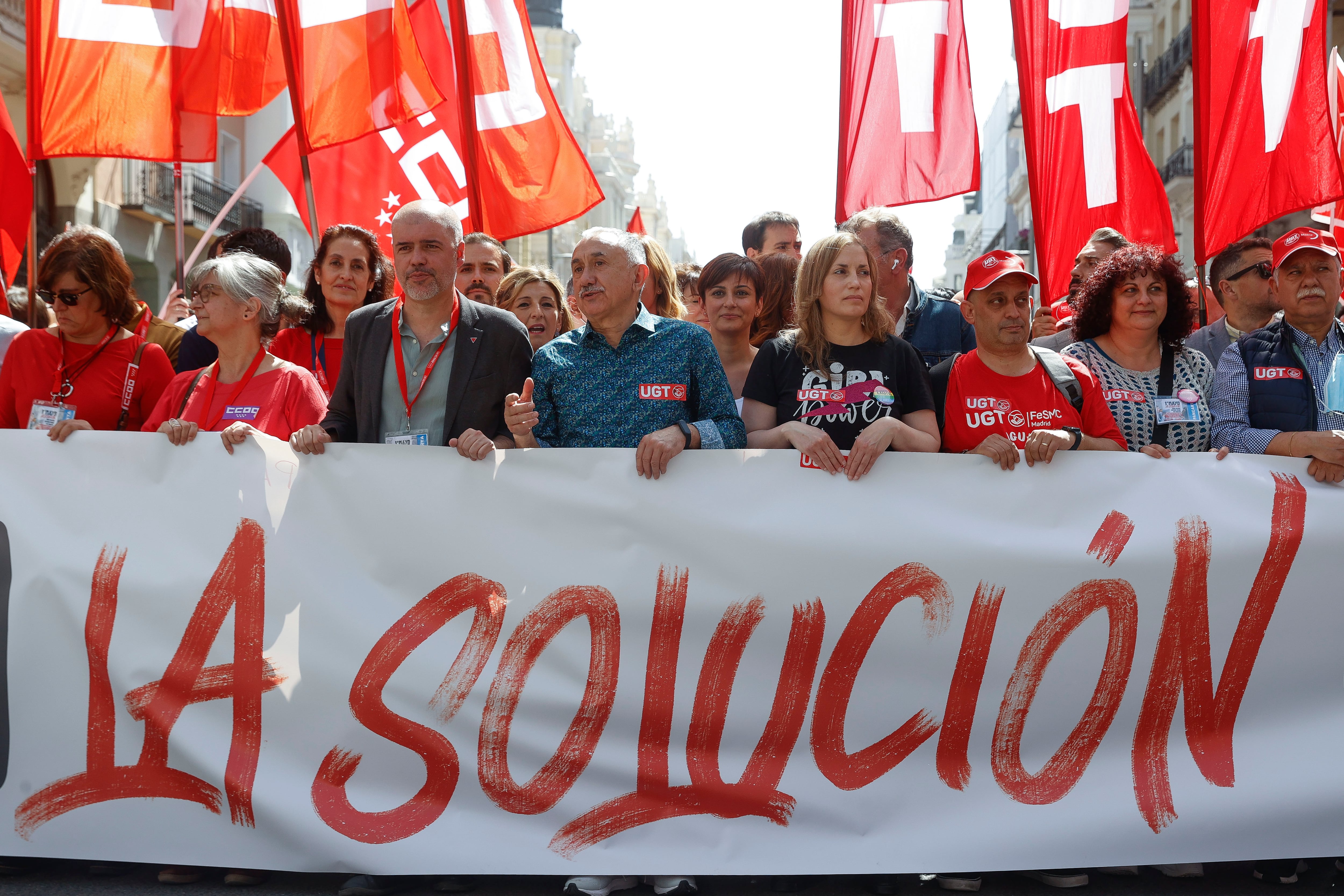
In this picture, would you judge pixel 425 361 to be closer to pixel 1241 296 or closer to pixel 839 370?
pixel 839 370

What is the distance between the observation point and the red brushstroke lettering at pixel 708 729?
3.12 meters

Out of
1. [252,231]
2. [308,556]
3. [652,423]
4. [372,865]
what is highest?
[252,231]

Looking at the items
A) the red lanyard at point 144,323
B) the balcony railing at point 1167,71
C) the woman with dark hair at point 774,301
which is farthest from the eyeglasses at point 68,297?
the balcony railing at point 1167,71

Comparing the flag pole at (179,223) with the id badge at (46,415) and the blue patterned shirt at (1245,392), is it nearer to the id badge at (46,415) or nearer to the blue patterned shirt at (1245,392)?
the id badge at (46,415)

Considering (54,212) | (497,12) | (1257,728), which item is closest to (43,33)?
(497,12)

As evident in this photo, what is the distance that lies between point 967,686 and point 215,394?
2.50 m

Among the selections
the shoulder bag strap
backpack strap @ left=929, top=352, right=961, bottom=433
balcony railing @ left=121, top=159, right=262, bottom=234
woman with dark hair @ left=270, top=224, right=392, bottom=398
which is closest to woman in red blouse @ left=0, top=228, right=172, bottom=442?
woman with dark hair @ left=270, top=224, right=392, bottom=398

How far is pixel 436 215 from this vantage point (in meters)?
3.60

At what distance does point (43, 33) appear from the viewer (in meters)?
5.31

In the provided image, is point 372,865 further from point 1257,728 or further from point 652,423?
point 1257,728

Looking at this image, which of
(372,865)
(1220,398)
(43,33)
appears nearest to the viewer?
(372,865)

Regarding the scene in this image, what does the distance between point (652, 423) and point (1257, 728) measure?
1932 millimetres

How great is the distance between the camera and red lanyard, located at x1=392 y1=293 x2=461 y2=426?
354 cm

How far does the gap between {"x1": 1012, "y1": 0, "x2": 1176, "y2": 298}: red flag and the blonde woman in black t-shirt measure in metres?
2.14
